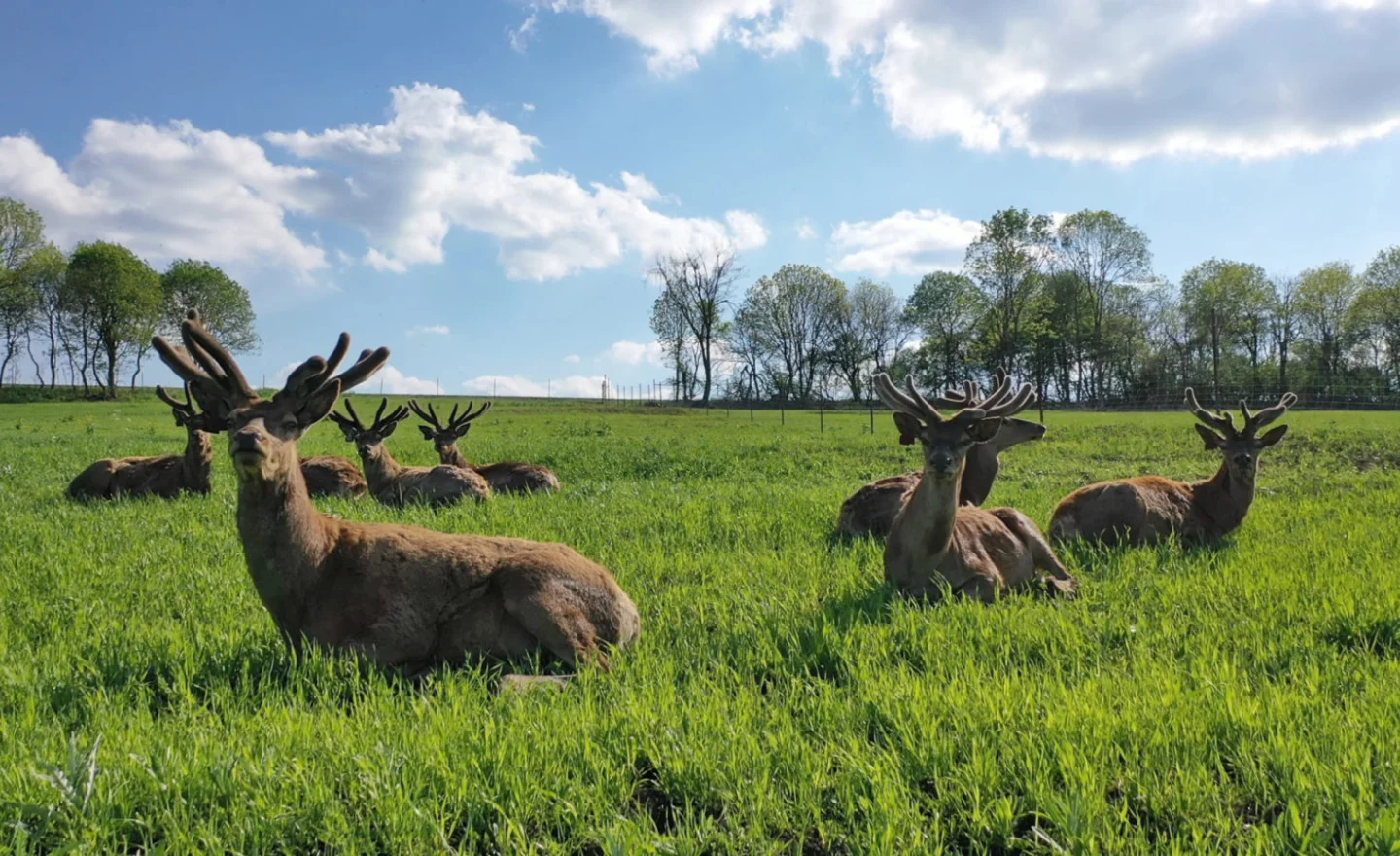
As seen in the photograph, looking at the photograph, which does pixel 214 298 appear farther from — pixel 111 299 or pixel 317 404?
pixel 317 404

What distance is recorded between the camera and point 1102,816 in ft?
9.16

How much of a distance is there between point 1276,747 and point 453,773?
3.22 m

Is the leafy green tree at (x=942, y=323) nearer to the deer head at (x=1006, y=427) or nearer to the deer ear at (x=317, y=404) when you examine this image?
the deer head at (x=1006, y=427)

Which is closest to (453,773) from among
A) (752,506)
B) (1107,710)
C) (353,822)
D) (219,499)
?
(353,822)

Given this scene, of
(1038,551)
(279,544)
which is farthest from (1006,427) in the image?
(279,544)

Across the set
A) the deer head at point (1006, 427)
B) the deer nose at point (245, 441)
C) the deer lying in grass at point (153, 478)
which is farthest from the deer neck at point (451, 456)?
the deer nose at point (245, 441)

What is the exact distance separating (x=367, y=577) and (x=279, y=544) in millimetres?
506

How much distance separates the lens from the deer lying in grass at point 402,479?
38.5 feet

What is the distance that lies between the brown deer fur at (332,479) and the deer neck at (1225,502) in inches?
470

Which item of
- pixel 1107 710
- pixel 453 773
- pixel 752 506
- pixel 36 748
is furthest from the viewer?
pixel 752 506

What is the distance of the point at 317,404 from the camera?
187 inches

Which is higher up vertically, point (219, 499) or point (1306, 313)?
point (1306, 313)

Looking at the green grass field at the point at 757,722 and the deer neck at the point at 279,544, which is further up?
the deer neck at the point at 279,544

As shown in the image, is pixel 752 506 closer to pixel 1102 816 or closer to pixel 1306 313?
pixel 1102 816
